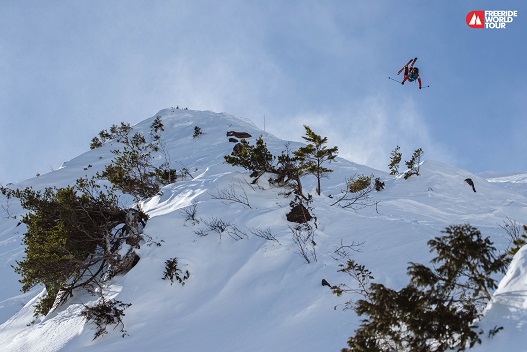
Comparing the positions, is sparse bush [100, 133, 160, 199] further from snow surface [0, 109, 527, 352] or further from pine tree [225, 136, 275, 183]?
pine tree [225, 136, 275, 183]

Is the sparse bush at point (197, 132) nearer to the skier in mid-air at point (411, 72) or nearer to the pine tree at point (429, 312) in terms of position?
the skier in mid-air at point (411, 72)

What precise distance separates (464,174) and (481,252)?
2264 centimetres

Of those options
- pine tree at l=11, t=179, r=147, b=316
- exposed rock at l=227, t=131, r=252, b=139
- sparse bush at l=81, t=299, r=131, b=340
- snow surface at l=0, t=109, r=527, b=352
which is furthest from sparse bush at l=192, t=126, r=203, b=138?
sparse bush at l=81, t=299, r=131, b=340

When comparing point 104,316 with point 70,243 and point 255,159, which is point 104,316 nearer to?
point 70,243

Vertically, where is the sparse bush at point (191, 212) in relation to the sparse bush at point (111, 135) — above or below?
below

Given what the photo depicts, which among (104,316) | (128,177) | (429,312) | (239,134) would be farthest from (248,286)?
(239,134)

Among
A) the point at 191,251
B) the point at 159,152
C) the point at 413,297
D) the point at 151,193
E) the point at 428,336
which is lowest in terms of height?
the point at 428,336

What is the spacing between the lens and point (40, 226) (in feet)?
36.0

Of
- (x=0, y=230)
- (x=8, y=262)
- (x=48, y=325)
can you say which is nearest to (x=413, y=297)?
(x=48, y=325)

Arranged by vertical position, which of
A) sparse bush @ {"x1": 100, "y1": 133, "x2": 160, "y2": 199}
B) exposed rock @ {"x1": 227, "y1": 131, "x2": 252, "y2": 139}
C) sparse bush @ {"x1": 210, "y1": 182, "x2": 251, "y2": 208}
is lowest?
sparse bush @ {"x1": 210, "y1": 182, "x2": 251, "y2": 208}

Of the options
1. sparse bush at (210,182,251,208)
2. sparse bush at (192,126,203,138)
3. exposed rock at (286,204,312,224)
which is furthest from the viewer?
sparse bush at (192,126,203,138)

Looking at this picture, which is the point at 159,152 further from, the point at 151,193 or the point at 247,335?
the point at 247,335

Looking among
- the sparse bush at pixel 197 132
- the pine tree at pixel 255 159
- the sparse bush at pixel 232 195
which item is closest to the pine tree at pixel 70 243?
the sparse bush at pixel 232 195

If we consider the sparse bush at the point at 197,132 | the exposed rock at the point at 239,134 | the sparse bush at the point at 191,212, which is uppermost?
the sparse bush at the point at 197,132
